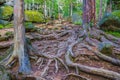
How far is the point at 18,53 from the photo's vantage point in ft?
19.6

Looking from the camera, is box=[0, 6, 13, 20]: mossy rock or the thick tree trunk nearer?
the thick tree trunk

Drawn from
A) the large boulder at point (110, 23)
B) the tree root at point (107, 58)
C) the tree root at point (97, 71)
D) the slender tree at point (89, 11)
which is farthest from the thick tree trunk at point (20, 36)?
the large boulder at point (110, 23)

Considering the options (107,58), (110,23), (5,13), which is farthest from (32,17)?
(107,58)

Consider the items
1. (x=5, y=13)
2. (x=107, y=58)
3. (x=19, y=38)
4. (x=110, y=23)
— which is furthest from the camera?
(x=5, y=13)

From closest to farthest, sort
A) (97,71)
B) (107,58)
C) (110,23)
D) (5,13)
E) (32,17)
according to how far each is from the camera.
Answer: (97,71) < (107,58) < (110,23) < (5,13) < (32,17)

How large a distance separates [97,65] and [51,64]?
1.39 metres

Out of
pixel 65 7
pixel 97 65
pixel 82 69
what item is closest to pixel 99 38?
pixel 97 65

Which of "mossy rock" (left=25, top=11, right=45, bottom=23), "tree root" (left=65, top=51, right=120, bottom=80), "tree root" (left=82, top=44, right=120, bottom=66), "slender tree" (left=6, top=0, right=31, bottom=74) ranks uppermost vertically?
"mossy rock" (left=25, top=11, right=45, bottom=23)

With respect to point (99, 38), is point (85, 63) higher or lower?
lower

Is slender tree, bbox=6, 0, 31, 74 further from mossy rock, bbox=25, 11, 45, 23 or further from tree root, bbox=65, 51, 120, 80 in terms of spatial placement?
mossy rock, bbox=25, 11, 45, 23

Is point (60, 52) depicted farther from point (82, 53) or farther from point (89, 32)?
point (89, 32)

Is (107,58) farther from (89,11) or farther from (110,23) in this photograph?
(110,23)

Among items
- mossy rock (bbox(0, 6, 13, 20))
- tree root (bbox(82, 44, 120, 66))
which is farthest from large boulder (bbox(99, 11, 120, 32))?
mossy rock (bbox(0, 6, 13, 20))

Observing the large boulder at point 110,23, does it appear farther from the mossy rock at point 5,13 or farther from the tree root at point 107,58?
the mossy rock at point 5,13
